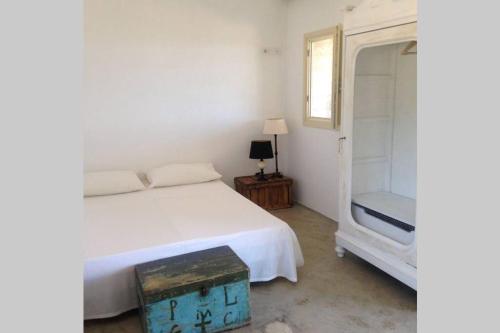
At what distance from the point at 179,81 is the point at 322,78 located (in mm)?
1491

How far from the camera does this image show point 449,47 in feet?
1.24

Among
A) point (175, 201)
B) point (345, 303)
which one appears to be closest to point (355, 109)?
point (345, 303)

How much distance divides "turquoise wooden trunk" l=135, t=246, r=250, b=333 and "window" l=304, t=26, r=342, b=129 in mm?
2133

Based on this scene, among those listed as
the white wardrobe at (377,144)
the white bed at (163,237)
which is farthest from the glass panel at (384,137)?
Answer: the white bed at (163,237)

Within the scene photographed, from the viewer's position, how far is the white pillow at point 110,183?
3578 millimetres

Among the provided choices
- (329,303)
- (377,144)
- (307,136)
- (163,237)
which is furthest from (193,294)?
(307,136)

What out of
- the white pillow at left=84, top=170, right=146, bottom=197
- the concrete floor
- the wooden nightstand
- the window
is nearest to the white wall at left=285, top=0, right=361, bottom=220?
the window

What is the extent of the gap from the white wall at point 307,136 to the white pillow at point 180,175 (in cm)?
106

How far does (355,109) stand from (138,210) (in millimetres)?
1849

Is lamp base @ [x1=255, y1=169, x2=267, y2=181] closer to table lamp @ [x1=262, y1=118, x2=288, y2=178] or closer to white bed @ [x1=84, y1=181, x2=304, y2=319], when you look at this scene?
table lamp @ [x1=262, y1=118, x2=288, y2=178]

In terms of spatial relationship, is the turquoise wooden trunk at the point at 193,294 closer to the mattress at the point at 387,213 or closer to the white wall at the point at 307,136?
the mattress at the point at 387,213

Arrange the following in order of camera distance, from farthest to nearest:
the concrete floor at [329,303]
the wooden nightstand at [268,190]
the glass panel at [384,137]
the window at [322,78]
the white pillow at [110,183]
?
the wooden nightstand at [268,190]
the window at [322,78]
the white pillow at [110,183]
the glass panel at [384,137]
the concrete floor at [329,303]

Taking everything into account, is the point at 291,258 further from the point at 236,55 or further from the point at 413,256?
the point at 236,55

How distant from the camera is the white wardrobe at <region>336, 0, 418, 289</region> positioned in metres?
2.62
